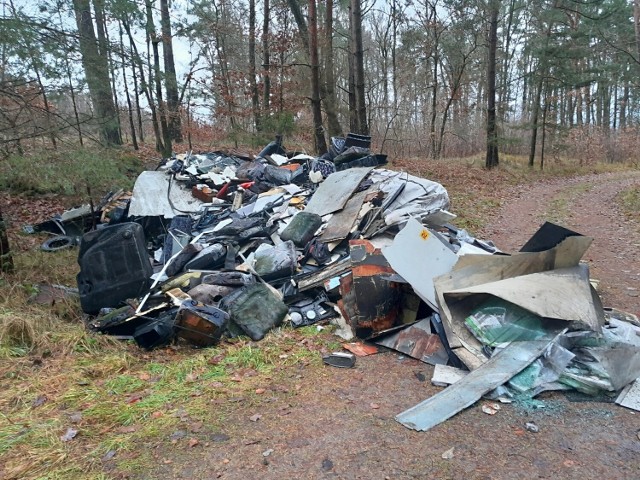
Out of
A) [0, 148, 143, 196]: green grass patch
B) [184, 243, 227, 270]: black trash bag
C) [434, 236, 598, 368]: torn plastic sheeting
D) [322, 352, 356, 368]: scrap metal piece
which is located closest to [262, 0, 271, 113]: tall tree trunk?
[0, 148, 143, 196]: green grass patch

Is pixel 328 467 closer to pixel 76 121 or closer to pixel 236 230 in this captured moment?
pixel 236 230

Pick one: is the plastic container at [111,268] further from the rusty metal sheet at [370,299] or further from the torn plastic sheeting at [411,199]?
the torn plastic sheeting at [411,199]

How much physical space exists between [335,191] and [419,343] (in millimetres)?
3849

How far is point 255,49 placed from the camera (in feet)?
59.7

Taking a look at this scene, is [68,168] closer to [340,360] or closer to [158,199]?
[158,199]

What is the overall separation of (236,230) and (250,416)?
12.7ft

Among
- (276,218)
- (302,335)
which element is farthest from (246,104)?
(302,335)

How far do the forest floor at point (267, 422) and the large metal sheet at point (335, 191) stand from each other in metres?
2.83

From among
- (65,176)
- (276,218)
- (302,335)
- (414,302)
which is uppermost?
(65,176)

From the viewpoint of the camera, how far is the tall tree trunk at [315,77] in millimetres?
10898

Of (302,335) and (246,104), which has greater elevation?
(246,104)

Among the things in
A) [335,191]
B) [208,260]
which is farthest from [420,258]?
[335,191]

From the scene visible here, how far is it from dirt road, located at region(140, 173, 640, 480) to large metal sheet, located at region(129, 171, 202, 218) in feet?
17.3

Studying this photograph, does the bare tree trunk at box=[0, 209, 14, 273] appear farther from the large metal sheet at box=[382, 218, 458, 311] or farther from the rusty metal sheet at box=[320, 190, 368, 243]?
the large metal sheet at box=[382, 218, 458, 311]
